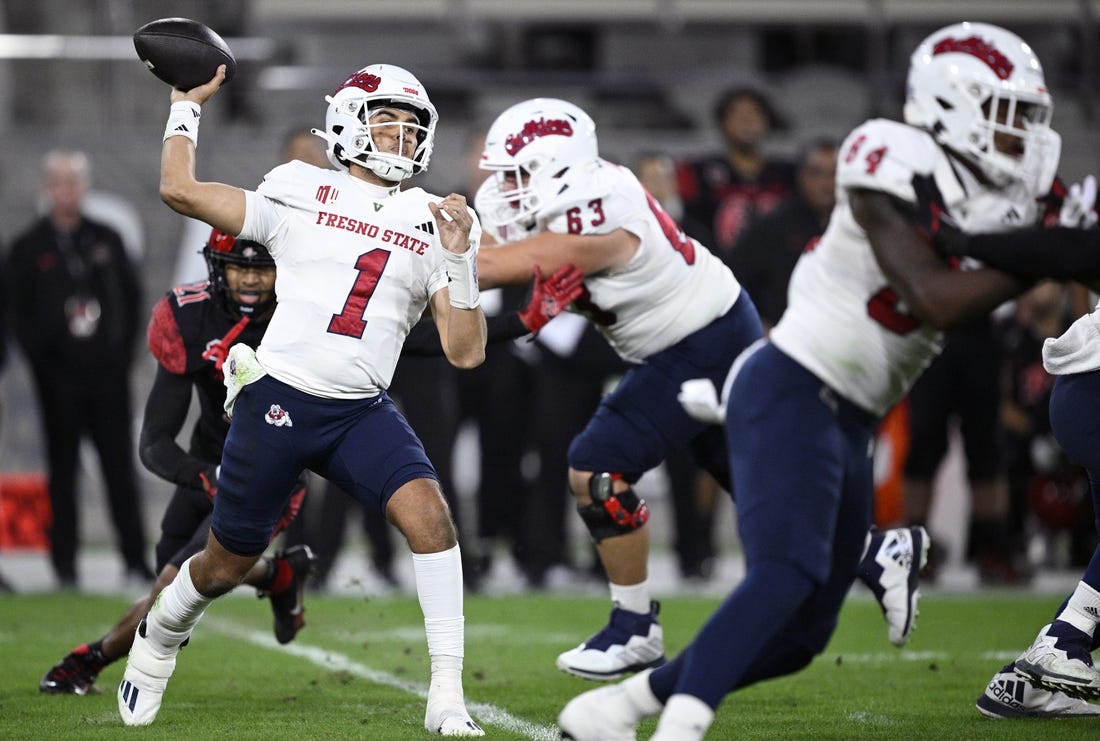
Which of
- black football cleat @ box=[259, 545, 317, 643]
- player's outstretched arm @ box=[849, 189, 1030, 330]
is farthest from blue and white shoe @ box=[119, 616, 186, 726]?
player's outstretched arm @ box=[849, 189, 1030, 330]

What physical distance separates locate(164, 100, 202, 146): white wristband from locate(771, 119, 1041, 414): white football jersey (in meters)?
1.68

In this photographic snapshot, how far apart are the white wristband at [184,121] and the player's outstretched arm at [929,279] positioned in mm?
1872

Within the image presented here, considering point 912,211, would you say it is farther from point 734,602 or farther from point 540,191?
point 540,191

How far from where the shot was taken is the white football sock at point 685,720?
11.0 feet

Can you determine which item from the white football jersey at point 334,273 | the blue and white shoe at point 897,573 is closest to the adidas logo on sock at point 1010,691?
the blue and white shoe at point 897,573

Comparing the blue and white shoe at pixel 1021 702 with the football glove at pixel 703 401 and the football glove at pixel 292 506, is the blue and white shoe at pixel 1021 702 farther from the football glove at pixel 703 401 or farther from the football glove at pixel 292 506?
the football glove at pixel 292 506

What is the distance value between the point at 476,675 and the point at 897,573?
1896 millimetres

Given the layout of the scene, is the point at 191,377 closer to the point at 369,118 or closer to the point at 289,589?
the point at 289,589

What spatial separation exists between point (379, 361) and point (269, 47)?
307 inches

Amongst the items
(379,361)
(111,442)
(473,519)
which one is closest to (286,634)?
(379,361)

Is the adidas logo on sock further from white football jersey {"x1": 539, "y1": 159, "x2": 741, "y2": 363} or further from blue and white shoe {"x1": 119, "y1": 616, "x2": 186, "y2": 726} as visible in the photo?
blue and white shoe {"x1": 119, "y1": 616, "x2": 186, "y2": 726}

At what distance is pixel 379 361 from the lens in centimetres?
446

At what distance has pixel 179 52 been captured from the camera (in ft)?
14.4

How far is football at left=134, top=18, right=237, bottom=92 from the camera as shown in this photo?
4387 mm
